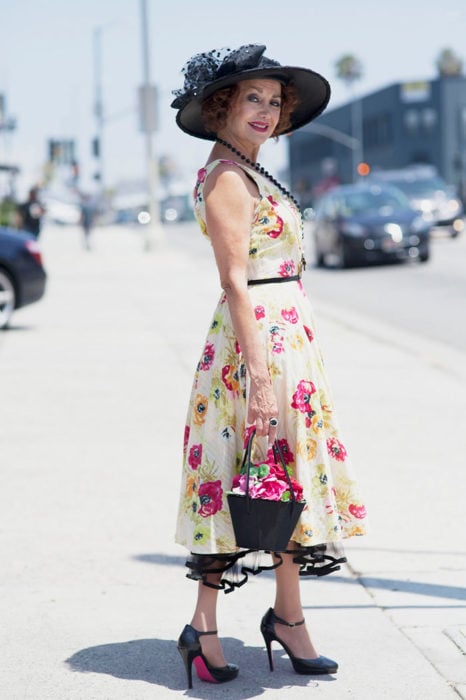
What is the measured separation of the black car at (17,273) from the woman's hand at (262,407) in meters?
11.2

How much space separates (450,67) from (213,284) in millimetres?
108859

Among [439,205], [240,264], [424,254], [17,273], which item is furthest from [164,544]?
[439,205]

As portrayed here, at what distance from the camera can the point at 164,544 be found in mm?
5668

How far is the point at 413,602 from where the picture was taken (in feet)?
15.6

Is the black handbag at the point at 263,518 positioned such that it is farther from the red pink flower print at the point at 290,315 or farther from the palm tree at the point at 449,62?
the palm tree at the point at 449,62

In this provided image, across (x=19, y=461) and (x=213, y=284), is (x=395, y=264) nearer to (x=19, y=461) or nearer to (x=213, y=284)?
(x=213, y=284)

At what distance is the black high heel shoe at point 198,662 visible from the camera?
3.99m

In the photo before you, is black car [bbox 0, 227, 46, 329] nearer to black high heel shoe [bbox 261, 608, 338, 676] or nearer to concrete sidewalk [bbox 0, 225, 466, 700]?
concrete sidewalk [bbox 0, 225, 466, 700]

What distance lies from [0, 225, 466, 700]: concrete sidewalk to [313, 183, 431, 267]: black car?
12.8 m

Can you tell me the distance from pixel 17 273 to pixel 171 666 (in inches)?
430

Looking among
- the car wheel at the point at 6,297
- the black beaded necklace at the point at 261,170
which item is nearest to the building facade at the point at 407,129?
the car wheel at the point at 6,297

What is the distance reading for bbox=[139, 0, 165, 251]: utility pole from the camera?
3344 cm

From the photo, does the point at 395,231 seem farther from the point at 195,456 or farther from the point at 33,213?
the point at 195,456

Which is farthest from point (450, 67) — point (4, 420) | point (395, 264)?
point (4, 420)
